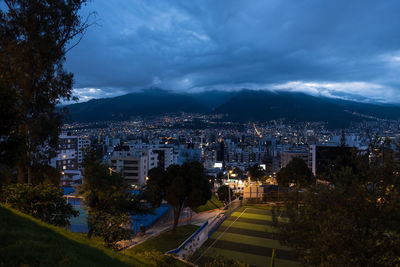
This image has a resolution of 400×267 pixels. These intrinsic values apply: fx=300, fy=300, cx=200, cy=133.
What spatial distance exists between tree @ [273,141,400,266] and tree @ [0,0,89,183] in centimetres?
1068

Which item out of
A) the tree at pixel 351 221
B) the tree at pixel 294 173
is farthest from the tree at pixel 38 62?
the tree at pixel 294 173

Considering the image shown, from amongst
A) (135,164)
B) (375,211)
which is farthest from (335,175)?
(135,164)

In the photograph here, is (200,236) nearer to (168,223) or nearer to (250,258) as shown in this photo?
(250,258)

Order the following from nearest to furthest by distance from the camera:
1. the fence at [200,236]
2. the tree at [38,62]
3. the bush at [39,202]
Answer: the bush at [39,202], the tree at [38,62], the fence at [200,236]

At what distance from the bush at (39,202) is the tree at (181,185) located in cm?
977

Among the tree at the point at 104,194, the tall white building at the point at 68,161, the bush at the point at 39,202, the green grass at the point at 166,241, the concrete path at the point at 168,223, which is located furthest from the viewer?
the tall white building at the point at 68,161

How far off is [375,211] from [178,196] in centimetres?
1390

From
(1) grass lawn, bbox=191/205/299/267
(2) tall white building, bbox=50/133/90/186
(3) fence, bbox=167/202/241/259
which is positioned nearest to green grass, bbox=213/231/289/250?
(1) grass lawn, bbox=191/205/299/267

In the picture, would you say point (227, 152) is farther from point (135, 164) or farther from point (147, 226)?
point (147, 226)

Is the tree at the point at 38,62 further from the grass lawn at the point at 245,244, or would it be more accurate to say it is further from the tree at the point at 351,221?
the tree at the point at 351,221

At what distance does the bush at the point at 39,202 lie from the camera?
860 centimetres

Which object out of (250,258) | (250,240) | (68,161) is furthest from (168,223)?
(68,161)

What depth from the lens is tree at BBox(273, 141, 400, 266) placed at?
19.5ft

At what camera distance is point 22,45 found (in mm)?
12742
